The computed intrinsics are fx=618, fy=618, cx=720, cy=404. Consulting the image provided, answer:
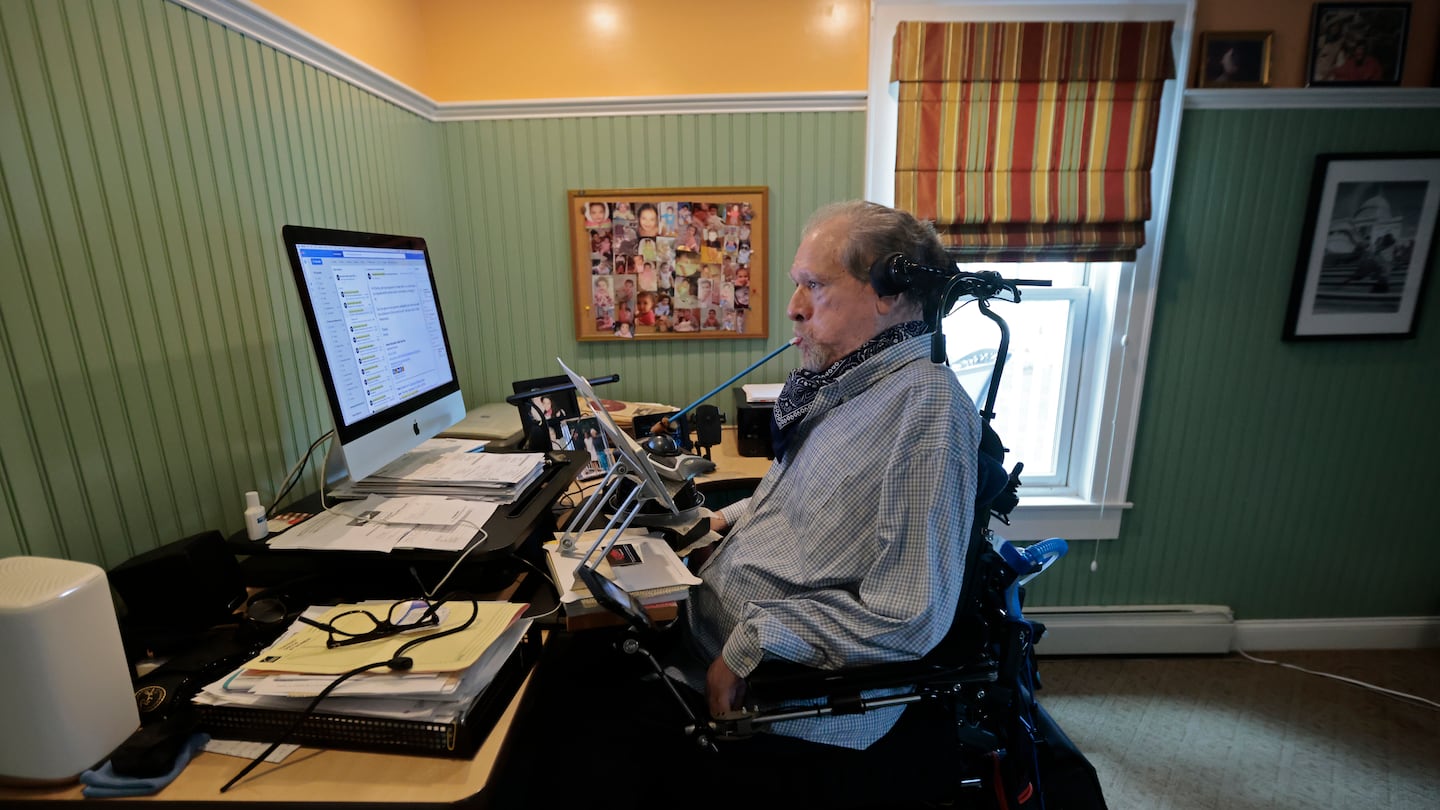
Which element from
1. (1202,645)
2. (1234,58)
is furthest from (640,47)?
(1202,645)

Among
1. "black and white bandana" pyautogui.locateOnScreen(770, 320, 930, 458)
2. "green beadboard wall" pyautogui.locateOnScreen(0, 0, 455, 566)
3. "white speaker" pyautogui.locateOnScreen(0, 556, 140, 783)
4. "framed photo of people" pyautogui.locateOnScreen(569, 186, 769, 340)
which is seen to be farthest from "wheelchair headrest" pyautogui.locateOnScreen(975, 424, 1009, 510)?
"green beadboard wall" pyautogui.locateOnScreen(0, 0, 455, 566)

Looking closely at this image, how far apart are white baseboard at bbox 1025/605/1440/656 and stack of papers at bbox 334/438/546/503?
215cm

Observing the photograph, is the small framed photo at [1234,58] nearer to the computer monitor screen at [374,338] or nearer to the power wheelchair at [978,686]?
the power wheelchair at [978,686]

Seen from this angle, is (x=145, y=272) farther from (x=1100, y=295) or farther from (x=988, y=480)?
(x=1100, y=295)

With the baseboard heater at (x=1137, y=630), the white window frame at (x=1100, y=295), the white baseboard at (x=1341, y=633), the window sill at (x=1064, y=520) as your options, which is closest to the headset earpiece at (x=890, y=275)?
the white window frame at (x=1100, y=295)

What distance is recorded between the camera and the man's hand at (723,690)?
1051mm

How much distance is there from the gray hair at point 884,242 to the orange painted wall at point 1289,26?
1.66m

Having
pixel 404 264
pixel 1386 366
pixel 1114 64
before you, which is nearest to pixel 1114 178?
pixel 1114 64

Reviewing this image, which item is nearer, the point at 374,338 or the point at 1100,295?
the point at 374,338

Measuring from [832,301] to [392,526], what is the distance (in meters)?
0.94

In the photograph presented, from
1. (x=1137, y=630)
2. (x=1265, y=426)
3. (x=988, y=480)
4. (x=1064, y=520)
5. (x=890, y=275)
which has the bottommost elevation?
(x=1137, y=630)

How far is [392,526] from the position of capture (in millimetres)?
1123

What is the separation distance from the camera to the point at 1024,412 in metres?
2.49

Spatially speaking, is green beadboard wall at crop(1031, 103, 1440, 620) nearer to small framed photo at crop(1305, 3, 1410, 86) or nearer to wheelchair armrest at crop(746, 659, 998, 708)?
small framed photo at crop(1305, 3, 1410, 86)
